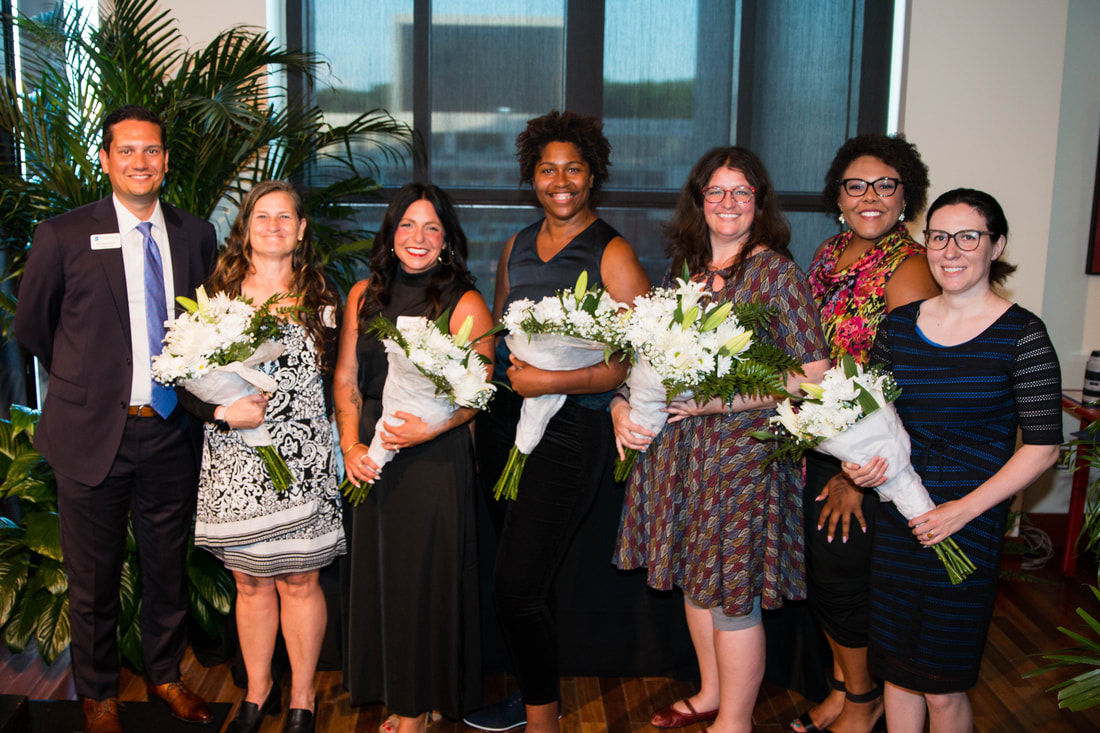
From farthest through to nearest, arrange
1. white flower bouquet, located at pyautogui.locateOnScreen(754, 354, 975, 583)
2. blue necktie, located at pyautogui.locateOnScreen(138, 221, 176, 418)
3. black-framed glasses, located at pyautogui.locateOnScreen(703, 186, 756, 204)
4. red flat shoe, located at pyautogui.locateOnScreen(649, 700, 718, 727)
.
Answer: red flat shoe, located at pyautogui.locateOnScreen(649, 700, 718, 727), blue necktie, located at pyautogui.locateOnScreen(138, 221, 176, 418), black-framed glasses, located at pyautogui.locateOnScreen(703, 186, 756, 204), white flower bouquet, located at pyautogui.locateOnScreen(754, 354, 975, 583)

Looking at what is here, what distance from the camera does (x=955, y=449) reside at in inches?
88.5

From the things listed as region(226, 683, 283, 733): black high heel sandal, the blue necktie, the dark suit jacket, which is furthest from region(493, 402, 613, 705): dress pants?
the dark suit jacket

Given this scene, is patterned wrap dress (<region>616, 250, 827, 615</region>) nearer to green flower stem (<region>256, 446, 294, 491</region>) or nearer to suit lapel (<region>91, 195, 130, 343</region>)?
green flower stem (<region>256, 446, 294, 491</region>)

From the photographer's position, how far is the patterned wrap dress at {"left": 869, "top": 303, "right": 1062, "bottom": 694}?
2.13 metres

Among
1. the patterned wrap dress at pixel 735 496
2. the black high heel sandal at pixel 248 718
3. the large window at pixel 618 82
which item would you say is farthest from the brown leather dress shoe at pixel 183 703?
the large window at pixel 618 82

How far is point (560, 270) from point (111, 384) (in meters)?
1.45

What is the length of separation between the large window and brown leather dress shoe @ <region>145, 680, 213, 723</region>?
255cm

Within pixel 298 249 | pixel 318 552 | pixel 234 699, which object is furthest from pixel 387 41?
pixel 234 699

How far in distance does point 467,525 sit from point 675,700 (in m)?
1.17

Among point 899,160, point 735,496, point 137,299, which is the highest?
point 899,160

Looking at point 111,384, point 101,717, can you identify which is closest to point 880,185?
point 111,384

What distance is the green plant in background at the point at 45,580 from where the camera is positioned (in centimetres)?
320

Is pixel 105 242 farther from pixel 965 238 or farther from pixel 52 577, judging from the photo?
pixel 965 238

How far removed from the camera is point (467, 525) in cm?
271
